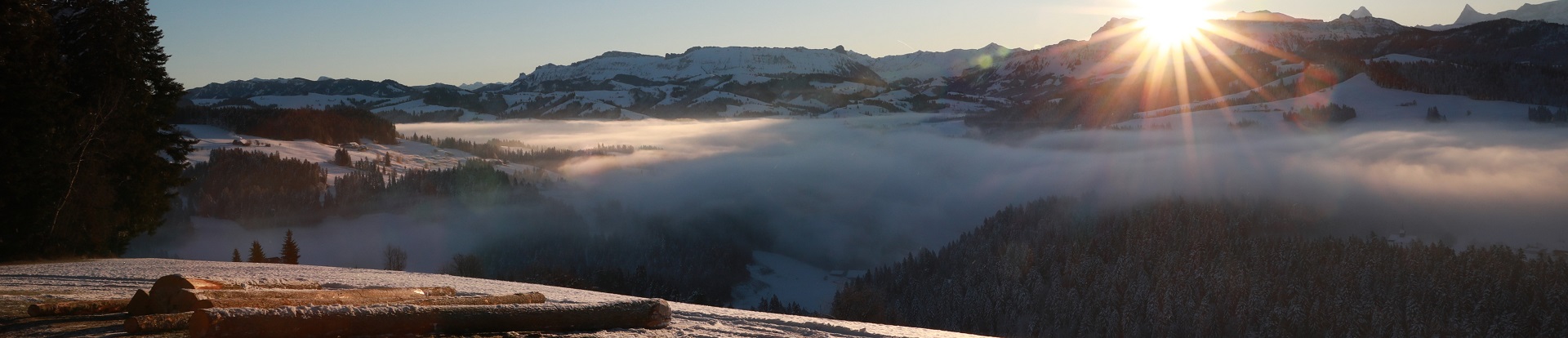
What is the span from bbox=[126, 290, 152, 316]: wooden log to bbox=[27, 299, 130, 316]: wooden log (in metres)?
0.67

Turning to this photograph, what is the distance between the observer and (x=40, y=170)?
75.7ft

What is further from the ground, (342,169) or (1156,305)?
(342,169)

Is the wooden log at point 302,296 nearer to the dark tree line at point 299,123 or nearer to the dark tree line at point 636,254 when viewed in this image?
the dark tree line at point 636,254

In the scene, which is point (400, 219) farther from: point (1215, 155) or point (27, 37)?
point (1215, 155)

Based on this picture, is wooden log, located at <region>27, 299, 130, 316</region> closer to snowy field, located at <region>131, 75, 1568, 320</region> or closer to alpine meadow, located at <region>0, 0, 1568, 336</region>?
alpine meadow, located at <region>0, 0, 1568, 336</region>

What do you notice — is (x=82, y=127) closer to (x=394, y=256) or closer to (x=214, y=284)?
(x=214, y=284)

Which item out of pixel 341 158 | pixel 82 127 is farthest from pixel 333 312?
pixel 341 158

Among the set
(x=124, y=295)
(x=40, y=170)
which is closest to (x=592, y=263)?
(x=40, y=170)

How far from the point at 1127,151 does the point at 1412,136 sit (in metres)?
50.3

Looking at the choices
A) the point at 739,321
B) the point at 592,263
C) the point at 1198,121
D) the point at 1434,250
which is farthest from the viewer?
the point at 1198,121

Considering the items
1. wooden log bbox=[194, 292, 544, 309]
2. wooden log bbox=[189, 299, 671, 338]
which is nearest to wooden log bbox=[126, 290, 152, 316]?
wooden log bbox=[194, 292, 544, 309]

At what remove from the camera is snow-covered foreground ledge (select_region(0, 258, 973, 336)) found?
461 inches

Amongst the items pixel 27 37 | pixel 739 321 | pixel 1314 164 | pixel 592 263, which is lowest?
pixel 592 263

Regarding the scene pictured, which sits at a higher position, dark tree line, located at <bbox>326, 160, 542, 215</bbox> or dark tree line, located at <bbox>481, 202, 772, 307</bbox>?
dark tree line, located at <bbox>326, 160, 542, 215</bbox>
